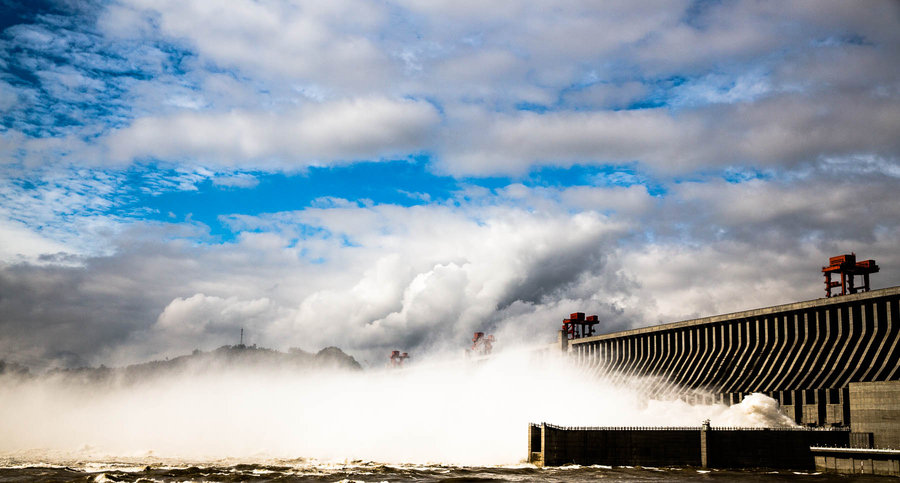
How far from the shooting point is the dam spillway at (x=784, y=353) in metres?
87.0

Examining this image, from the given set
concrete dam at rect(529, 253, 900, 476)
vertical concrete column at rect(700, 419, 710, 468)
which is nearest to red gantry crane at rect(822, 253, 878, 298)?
concrete dam at rect(529, 253, 900, 476)

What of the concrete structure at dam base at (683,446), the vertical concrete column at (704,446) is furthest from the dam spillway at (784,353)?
the vertical concrete column at (704,446)

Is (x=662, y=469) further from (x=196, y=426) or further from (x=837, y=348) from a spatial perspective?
(x=196, y=426)

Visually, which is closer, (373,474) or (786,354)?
(373,474)

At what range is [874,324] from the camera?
88812mm

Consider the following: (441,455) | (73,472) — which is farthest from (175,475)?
(441,455)

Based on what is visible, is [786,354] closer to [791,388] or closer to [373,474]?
[791,388]

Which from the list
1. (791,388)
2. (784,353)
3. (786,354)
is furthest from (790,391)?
(784,353)

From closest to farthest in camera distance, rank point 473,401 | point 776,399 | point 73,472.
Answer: point 73,472, point 776,399, point 473,401

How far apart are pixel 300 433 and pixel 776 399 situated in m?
80.0

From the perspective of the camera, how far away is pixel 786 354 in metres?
99.6

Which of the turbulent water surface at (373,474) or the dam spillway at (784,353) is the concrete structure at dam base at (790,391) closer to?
the dam spillway at (784,353)

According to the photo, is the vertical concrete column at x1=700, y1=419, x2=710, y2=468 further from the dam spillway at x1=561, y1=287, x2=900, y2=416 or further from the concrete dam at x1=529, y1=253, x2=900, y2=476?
the dam spillway at x1=561, y1=287, x2=900, y2=416

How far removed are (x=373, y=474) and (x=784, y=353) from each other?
5904cm
